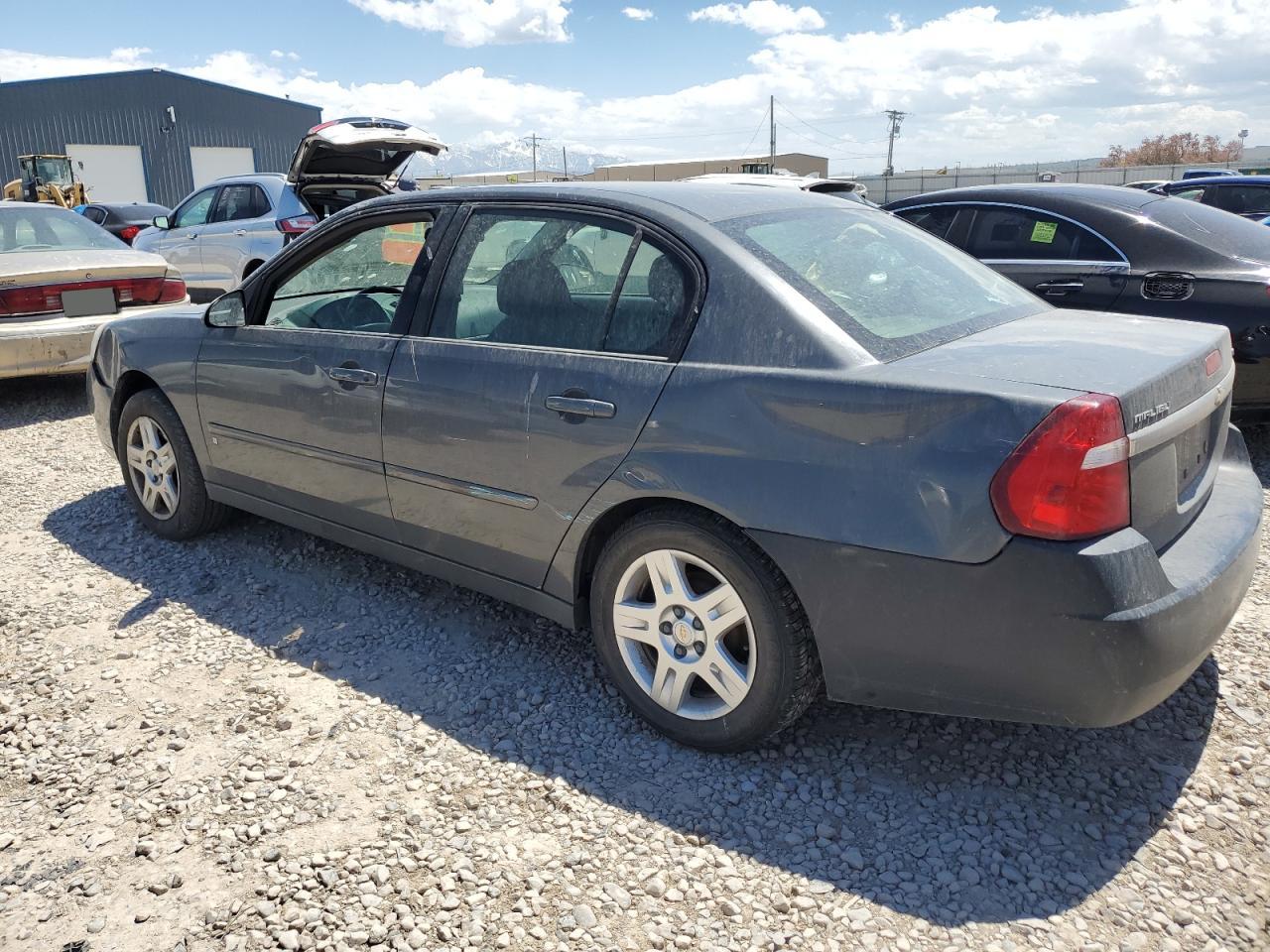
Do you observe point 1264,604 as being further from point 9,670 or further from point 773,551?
point 9,670

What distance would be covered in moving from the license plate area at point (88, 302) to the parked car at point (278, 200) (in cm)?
191

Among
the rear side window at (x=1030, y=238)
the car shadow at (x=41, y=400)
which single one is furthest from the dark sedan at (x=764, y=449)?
the car shadow at (x=41, y=400)

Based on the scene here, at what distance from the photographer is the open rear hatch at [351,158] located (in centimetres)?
784

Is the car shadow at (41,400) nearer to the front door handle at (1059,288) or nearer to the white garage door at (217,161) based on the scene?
the front door handle at (1059,288)

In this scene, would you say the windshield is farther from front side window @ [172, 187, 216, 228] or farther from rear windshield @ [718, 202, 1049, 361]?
rear windshield @ [718, 202, 1049, 361]

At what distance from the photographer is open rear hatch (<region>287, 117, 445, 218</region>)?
7.84 meters

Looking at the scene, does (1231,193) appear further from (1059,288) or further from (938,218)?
(1059,288)

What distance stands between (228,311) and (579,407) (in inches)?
78.7

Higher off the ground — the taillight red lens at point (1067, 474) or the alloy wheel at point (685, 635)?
the taillight red lens at point (1067, 474)

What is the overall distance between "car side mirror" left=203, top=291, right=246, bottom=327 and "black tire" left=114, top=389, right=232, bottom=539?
23.1 inches

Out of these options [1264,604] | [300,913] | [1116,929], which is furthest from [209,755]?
[1264,604]

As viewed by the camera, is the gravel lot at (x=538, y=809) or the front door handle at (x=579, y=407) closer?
the gravel lot at (x=538, y=809)

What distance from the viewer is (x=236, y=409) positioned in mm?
3912

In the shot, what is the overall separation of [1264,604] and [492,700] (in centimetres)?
291
